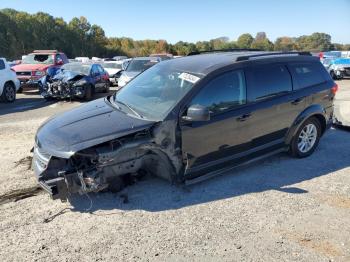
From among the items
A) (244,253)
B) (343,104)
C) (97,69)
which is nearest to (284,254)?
(244,253)

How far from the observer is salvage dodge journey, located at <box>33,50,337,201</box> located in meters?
4.12

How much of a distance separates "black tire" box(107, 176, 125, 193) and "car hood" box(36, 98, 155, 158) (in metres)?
0.62

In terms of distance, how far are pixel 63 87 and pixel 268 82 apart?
10.4m

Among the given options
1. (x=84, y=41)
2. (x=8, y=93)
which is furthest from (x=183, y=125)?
(x=84, y=41)

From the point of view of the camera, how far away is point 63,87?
14.0 metres

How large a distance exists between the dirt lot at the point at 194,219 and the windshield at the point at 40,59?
13461 mm

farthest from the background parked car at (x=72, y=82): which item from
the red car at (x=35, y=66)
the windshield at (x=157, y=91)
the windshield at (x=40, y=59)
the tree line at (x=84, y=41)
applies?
the tree line at (x=84, y=41)

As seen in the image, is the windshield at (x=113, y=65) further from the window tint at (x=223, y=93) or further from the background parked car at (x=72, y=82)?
the window tint at (x=223, y=93)

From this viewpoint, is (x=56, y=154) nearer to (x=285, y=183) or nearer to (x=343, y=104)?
(x=285, y=183)

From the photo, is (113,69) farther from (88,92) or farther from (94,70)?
(88,92)

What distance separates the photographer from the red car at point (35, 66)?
665 inches

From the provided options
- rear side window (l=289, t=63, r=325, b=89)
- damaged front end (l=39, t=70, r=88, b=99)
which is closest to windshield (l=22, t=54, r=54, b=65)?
damaged front end (l=39, t=70, r=88, b=99)

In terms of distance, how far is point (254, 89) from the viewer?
507cm

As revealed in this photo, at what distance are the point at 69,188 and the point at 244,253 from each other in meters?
1.96
